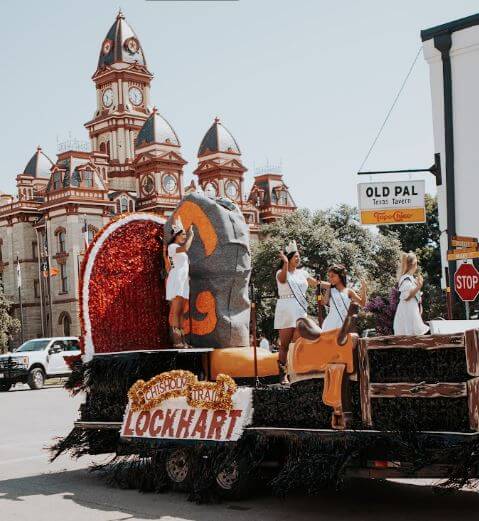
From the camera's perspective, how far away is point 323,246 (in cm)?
4969

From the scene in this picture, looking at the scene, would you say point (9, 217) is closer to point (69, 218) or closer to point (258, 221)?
point (69, 218)

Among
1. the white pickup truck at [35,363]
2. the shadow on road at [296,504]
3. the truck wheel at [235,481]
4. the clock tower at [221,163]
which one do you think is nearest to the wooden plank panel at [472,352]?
the shadow on road at [296,504]

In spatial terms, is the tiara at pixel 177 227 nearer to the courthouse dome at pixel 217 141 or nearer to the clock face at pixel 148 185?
the clock face at pixel 148 185

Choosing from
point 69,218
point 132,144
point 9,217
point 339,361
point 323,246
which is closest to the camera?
point 339,361

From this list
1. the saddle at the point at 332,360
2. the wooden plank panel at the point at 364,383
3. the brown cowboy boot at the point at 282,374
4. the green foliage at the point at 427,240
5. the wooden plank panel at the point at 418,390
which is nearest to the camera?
the wooden plank panel at the point at 418,390

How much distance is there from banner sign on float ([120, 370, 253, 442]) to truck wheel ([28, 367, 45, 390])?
809 inches

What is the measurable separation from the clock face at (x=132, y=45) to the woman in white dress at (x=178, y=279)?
68.0m

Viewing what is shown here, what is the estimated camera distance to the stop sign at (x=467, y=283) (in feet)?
49.7

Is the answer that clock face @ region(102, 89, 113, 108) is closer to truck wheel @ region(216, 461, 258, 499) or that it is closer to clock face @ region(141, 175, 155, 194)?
clock face @ region(141, 175, 155, 194)

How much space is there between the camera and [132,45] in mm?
74625

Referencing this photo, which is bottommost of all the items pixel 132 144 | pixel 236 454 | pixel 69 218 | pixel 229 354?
pixel 236 454

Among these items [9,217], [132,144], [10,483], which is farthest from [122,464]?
[132,144]

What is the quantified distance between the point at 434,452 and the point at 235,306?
136 inches

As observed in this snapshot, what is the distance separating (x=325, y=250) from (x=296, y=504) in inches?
1657
